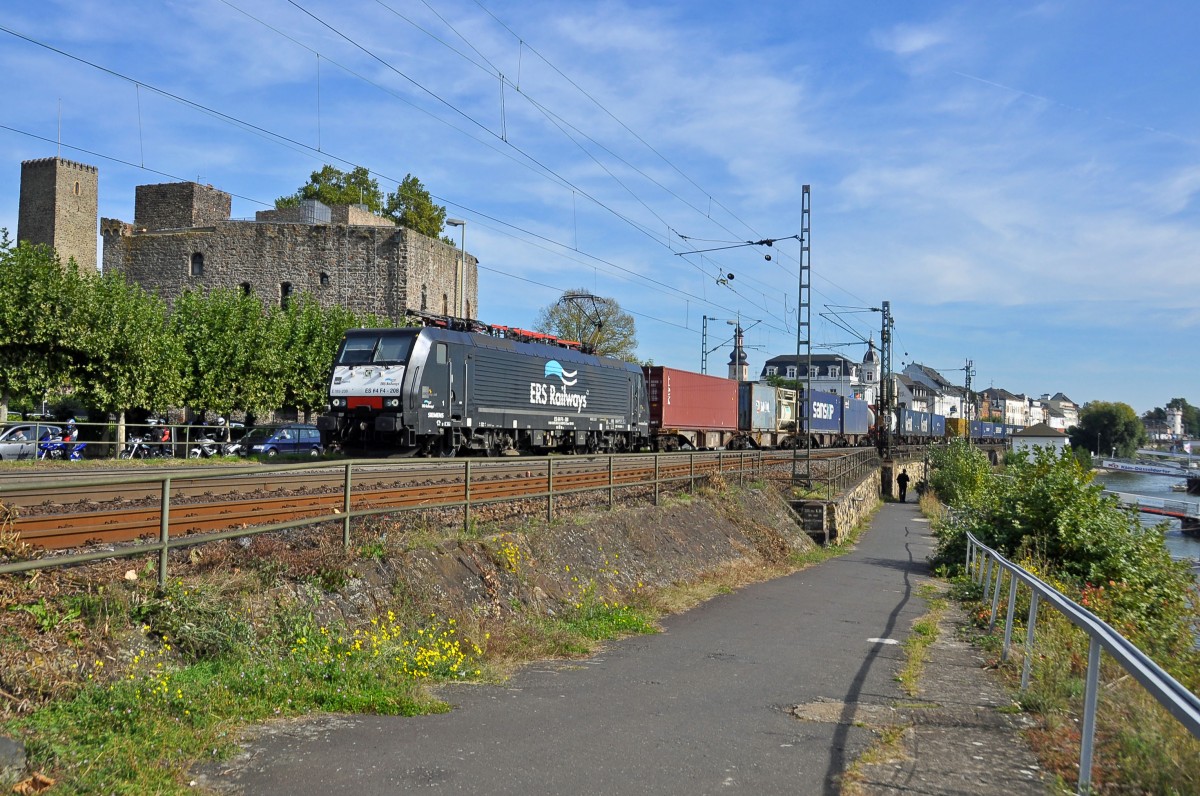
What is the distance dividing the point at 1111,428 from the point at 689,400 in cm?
12676

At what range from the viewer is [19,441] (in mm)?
25891

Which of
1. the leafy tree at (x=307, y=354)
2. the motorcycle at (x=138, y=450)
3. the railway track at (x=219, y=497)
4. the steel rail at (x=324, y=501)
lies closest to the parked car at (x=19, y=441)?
the motorcycle at (x=138, y=450)

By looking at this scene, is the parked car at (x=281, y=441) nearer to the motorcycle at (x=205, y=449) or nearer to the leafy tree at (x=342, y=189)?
the motorcycle at (x=205, y=449)

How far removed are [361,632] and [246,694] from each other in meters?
1.60

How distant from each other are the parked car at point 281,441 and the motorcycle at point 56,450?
17.5 ft

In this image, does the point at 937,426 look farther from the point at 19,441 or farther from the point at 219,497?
the point at 219,497

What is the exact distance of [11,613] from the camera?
6.04 meters

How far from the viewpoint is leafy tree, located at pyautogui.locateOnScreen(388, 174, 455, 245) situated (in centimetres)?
6372

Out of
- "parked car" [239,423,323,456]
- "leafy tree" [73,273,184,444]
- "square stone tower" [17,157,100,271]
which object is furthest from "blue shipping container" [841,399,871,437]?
"square stone tower" [17,157,100,271]

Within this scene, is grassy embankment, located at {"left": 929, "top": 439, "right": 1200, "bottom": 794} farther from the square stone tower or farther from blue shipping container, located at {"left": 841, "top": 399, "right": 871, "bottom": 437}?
the square stone tower

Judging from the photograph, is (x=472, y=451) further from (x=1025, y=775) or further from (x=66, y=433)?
(x=1025, y=775)

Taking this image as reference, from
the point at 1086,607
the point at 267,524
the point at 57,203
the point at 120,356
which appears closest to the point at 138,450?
the point at 120,356

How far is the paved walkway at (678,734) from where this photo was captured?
5395 millimetres

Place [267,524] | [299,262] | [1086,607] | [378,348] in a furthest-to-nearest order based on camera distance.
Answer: [299,262] < [378,348] < [1086,607] < [267,524]
